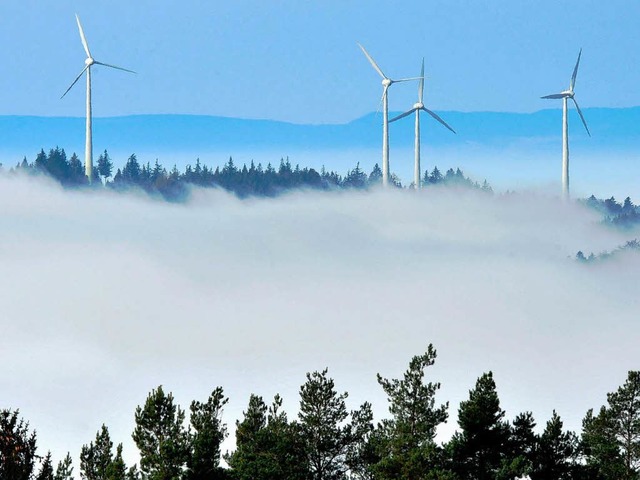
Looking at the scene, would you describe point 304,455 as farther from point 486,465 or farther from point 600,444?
point 600,444

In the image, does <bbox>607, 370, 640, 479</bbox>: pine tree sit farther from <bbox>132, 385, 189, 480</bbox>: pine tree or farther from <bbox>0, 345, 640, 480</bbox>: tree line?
<bbox>132, 385, 189, 480</bbox>: pine tree

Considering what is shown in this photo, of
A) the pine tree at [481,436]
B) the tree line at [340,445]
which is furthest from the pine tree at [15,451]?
the pine tree at [481,436]

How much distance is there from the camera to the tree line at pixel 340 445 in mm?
70062

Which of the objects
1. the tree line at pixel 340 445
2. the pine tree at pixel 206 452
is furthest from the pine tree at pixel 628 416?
the pine tree at pixel 206 452

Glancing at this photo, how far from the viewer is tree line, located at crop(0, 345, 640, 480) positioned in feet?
230

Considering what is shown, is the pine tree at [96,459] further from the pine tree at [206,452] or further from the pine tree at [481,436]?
the pine tree at [481,436]

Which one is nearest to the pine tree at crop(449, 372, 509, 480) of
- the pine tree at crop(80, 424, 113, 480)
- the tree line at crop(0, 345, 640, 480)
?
the tree line at crop(0, 345, 640, 480)

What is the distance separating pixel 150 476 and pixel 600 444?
2604 cm

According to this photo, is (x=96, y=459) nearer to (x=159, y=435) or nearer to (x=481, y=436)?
(x=159, y=435)

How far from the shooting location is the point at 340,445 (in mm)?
74312

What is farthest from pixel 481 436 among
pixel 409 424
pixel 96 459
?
→ pixel 96 459

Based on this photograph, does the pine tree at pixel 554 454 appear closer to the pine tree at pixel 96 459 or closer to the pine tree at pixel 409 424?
the pine tree at pixel 409 424

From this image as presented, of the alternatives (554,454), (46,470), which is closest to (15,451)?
(46,470)

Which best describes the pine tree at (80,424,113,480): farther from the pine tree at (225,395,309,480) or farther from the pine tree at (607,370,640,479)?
the pine tree at (607,370,640,479)
